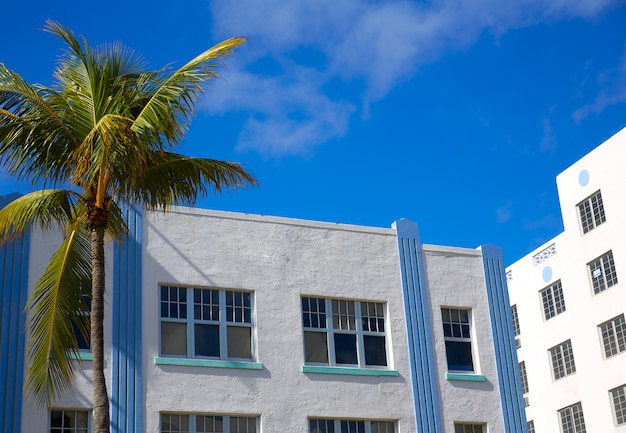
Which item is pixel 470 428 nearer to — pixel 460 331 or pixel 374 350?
pixel 460 331

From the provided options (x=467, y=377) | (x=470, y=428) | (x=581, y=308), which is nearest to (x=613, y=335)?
(x=581, y=308)

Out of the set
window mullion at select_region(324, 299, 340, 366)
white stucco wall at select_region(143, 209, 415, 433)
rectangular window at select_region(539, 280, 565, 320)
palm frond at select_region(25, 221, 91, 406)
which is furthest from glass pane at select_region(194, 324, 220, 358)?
rectangular window at select_region(539, 280, 565, 320)

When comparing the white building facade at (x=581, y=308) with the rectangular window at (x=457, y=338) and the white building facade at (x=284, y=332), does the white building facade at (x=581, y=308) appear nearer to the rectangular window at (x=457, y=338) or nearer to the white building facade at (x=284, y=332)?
the white building facade at (x=284, y=332)

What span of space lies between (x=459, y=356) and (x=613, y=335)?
17255mm

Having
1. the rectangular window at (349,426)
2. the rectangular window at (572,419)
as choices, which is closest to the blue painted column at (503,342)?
the rectangular window at (349,426)

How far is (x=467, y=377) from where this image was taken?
26141mm

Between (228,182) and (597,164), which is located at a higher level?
(597,164)

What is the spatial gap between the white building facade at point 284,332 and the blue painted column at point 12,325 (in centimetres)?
3

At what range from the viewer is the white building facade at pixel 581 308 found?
40.7 meters

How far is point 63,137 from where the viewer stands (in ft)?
55.6

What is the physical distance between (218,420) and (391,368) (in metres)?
5.05

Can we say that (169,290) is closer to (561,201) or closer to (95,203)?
(95,203)

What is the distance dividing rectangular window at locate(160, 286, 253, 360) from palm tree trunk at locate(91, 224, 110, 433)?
706 centimetres

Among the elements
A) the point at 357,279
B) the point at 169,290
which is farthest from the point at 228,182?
the point at 357,279
